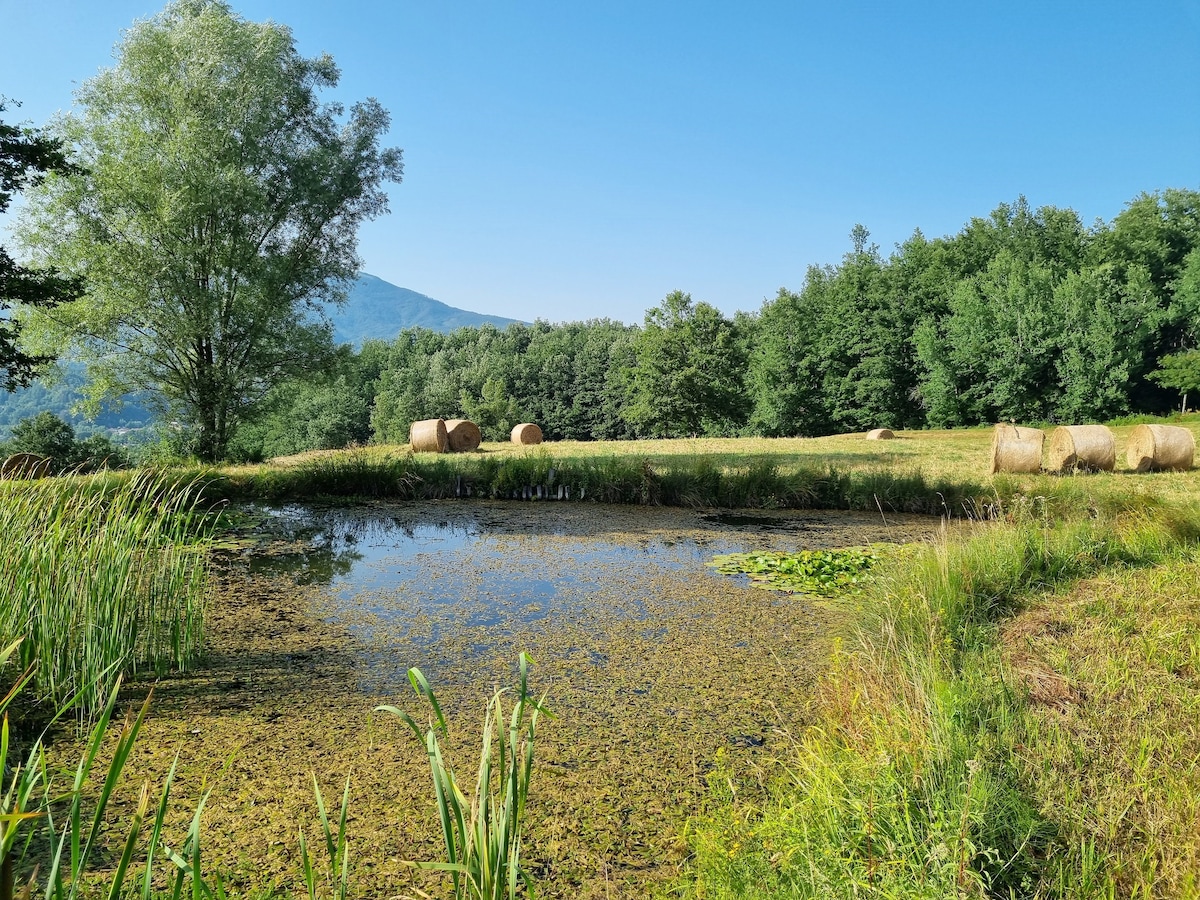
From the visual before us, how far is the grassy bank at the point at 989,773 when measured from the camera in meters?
2.03

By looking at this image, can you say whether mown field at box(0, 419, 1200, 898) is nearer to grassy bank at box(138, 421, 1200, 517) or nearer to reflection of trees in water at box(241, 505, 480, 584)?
reflection of trees in water at box(241, 505, 480, 584)

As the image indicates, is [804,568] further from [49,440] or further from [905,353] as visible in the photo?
[905,353]

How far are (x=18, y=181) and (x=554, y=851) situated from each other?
34.6 feet

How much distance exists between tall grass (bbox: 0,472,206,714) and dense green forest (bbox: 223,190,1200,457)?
12496mm

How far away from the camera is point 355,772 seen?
3043 millimetres

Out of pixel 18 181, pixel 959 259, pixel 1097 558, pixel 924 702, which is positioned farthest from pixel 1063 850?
pixel 959 259

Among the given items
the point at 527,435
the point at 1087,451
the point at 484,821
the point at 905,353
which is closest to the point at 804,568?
the point at 484,821

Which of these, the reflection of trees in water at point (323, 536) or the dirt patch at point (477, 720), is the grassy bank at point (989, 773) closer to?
the dirt patch at point (477, 720)

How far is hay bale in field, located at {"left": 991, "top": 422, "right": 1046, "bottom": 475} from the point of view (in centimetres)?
1193

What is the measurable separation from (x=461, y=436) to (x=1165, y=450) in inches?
552

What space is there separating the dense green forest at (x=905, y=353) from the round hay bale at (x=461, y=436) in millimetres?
2649

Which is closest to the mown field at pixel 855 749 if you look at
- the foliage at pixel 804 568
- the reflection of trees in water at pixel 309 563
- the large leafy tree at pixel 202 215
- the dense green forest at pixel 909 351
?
the foliage at pixel 804 568

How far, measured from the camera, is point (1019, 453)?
1195cm

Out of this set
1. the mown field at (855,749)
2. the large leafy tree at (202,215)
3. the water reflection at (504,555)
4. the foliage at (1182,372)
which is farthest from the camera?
the foliage at (1182,372)
